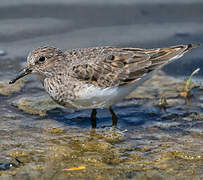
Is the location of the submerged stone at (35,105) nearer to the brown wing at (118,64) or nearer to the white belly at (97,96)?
the white belly at (97,96)

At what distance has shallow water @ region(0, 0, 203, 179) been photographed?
5543 mm

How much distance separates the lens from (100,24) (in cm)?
961

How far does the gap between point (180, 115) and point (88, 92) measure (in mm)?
1652

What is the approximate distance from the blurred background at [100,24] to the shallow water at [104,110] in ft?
0.07

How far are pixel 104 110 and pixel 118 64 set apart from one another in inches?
44.8

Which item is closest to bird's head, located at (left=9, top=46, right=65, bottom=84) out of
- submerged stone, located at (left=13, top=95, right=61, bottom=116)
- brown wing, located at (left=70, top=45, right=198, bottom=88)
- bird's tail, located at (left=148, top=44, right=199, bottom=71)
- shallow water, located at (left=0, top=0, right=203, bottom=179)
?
brown wing, located at (left=70, top=45, right=198, bottom=88)

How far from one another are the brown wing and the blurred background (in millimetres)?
1649

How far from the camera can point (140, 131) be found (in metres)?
6.70

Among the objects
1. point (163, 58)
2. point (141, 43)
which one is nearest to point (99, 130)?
point (163, 58)

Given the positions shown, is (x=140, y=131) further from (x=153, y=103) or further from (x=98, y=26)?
(x=98, y=26)

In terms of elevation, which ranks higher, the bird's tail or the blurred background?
the blurred background

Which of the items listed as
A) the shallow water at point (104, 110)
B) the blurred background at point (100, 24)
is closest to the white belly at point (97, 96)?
the shallow water at point (104, 110)

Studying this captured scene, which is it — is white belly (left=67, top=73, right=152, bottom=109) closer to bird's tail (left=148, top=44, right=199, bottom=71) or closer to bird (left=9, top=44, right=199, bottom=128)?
bird (left=9, top=44, right=199, bottom=128)

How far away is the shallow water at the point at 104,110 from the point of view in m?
5.54
